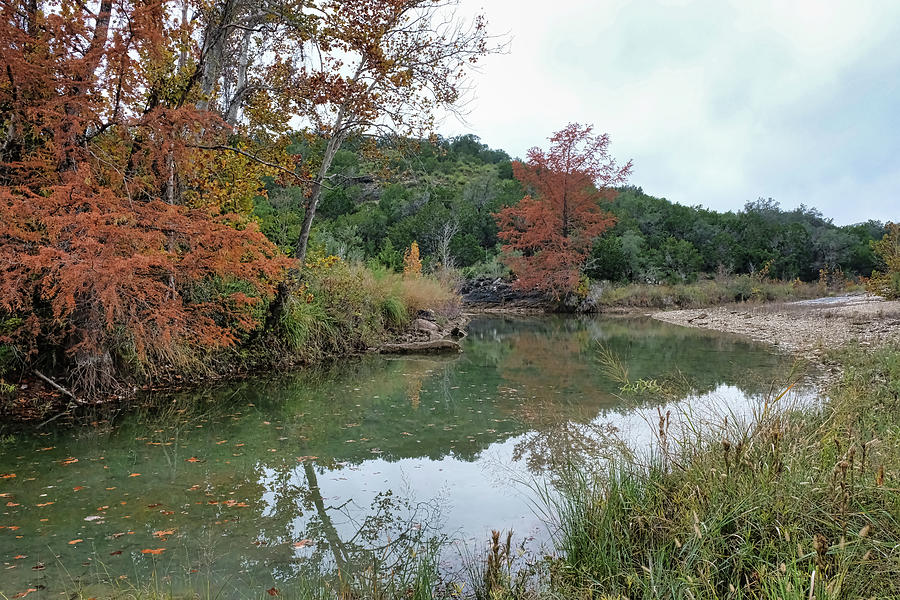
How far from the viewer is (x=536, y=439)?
4.99 m

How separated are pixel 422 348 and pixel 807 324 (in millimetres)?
10126

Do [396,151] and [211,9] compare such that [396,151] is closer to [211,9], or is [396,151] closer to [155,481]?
[211,9]

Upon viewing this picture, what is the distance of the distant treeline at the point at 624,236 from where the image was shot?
27.2m

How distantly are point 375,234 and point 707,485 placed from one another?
2882 cm

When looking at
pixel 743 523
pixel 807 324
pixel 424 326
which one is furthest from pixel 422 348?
pixel 807 324

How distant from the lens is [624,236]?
1166 inches

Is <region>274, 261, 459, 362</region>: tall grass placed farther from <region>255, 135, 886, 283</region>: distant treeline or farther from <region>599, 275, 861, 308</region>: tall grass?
<region>599, 275, 861, 308</region>: tall grass

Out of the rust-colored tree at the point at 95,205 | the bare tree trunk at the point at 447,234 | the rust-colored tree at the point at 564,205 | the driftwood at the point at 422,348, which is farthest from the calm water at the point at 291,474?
the bare tree trunk at the point at 447,234

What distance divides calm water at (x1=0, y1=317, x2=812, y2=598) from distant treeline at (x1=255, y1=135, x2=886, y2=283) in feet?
58.3

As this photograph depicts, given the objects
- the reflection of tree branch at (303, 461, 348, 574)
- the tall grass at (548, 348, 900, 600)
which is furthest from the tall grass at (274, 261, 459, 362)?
the tall grass at (548, 348, 900, 600)

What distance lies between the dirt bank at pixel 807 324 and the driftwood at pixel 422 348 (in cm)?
643

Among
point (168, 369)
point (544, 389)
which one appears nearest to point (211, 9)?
point (168, 369)

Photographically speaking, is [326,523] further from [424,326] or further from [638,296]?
[638,296]

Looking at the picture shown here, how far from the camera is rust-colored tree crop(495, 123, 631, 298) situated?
21922mm
